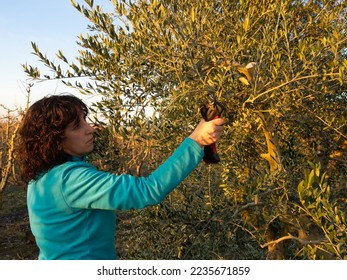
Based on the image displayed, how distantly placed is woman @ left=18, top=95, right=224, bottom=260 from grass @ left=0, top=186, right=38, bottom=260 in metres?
7.24

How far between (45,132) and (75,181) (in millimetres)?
448

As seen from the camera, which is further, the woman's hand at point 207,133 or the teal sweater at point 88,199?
the woman's hand at point 207,133

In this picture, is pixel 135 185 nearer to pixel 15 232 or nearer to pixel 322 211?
pixel 322 211

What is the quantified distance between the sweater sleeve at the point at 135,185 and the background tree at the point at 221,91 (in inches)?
29.8

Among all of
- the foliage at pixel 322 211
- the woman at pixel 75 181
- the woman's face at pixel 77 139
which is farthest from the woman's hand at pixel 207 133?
the woman's face at pixel 77 139

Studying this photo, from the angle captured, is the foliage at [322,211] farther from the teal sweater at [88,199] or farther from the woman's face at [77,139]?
the woman's face at [77,139]

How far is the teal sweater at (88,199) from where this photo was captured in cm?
176

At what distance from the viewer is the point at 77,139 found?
2.22 meters

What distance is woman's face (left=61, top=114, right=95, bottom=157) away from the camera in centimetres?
218

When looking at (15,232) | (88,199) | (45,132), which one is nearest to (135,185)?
(88,199)

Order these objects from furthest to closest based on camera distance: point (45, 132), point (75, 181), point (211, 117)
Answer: point (45, 132), point (211, 117), point (75, 181)

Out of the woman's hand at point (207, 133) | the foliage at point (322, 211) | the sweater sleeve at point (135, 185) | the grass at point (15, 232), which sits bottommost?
the grass at point (15, 232)

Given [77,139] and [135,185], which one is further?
[77,139]

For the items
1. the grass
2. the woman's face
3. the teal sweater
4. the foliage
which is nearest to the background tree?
the foliage
